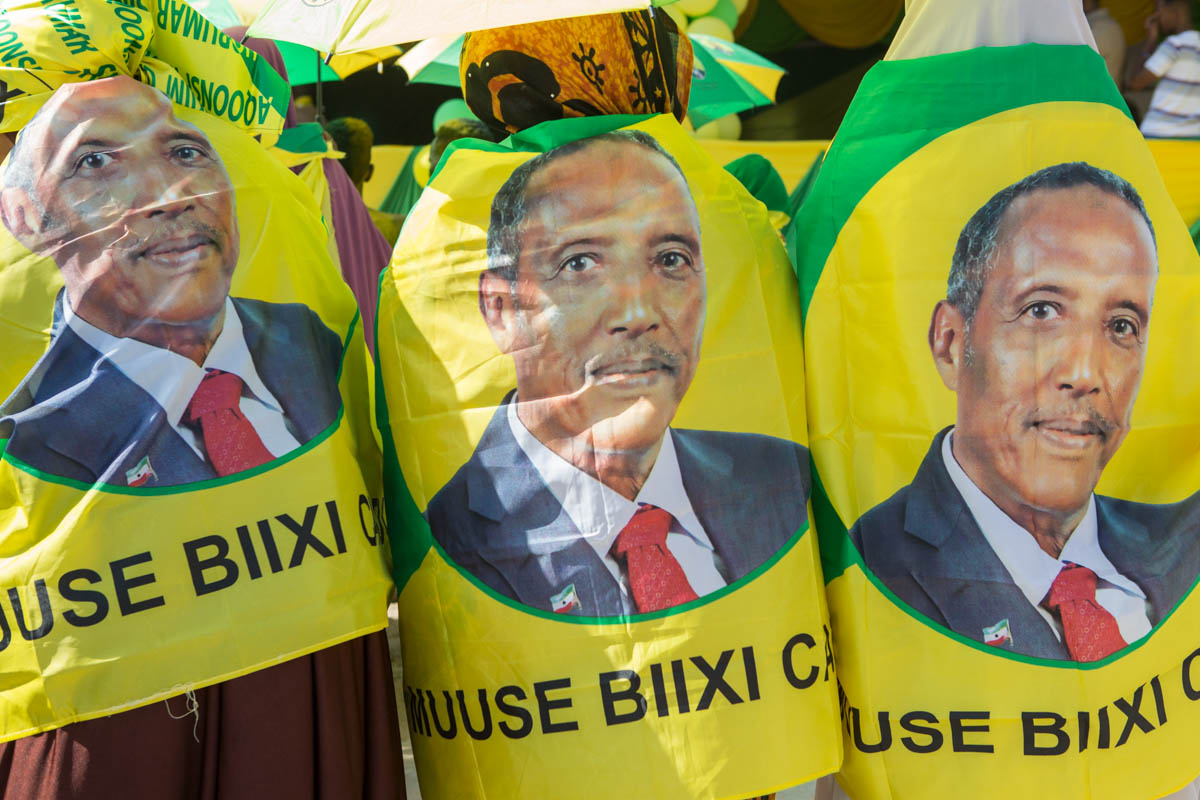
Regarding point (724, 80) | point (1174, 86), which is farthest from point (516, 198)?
point (1174, 86)

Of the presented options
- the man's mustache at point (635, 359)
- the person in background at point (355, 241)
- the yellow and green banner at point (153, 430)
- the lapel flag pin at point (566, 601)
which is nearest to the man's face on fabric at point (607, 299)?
the man's mustache at point (635, 359)

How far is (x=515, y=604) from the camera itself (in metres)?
1.87

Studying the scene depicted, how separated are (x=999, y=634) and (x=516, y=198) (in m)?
0.97

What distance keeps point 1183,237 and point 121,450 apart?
5.34 ft

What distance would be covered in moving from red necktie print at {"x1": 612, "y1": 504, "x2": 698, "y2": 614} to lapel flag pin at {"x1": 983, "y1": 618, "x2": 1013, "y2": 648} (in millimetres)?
434

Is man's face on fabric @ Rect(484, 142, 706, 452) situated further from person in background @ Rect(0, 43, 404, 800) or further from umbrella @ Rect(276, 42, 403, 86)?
umbrella @ Rect(276, 42, 403, 86)

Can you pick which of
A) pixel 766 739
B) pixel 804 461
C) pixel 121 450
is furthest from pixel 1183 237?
pixel 121 450

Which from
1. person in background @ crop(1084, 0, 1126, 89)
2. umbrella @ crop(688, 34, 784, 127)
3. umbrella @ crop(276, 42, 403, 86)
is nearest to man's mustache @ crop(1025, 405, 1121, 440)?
umbrella @ crop(688, 34, 784, 127)

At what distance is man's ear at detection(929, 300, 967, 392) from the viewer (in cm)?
187

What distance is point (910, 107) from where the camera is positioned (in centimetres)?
192

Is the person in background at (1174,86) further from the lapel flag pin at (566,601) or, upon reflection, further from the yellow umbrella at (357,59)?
the lapel flag pin at (566,601)

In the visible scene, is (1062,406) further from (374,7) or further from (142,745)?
(142,745)

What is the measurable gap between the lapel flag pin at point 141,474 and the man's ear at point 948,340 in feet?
3.84

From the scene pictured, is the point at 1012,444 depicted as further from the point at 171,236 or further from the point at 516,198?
the point at 171,236
